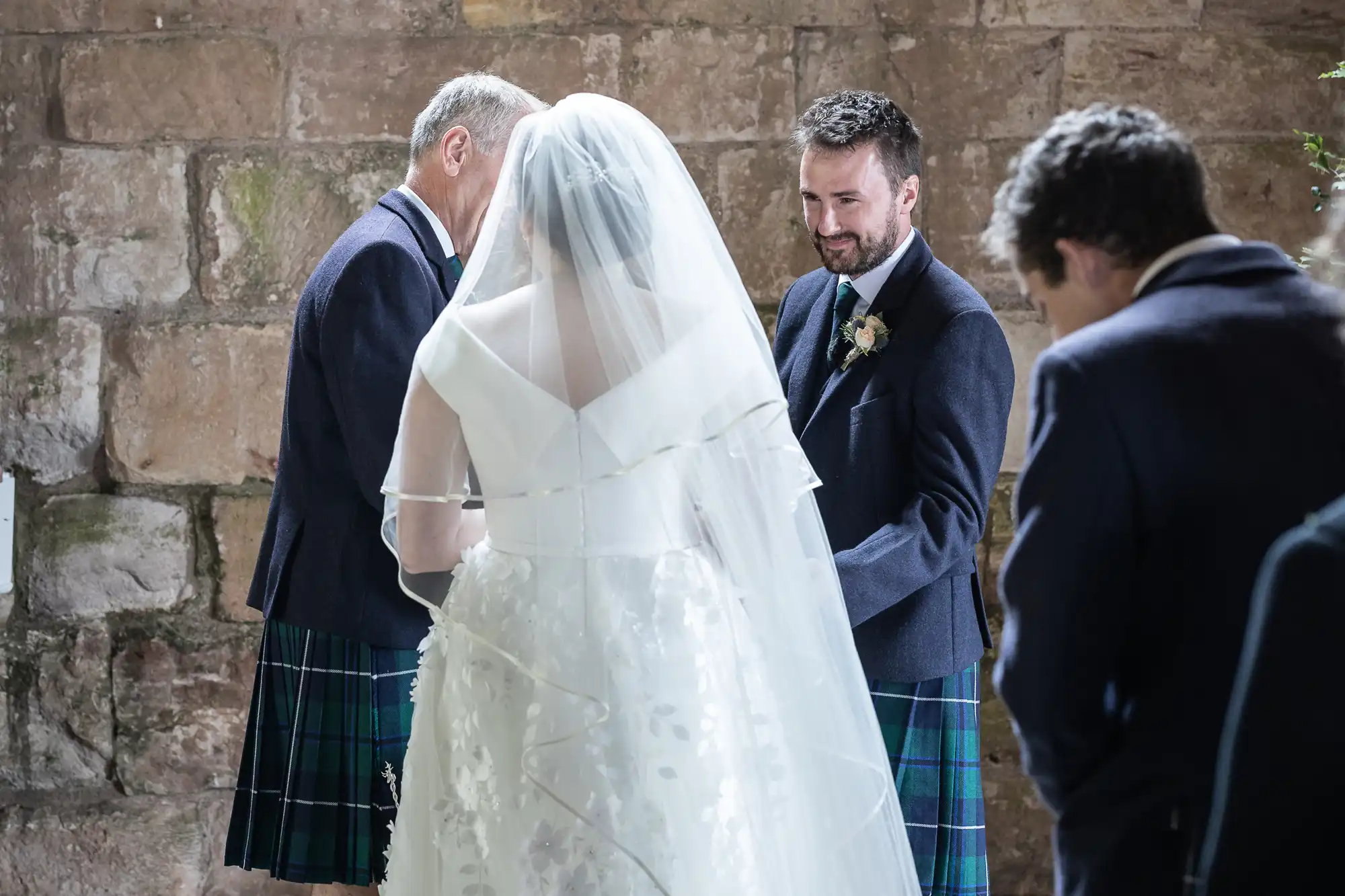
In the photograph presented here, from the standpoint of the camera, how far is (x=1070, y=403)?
122cm

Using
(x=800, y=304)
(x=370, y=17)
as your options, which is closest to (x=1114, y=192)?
(x=800, y=304)

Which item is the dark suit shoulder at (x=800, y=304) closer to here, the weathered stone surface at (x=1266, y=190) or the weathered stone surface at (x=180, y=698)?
the weathered stone surface at (x=1266, y=190)

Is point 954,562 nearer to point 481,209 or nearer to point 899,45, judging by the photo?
point 481,209

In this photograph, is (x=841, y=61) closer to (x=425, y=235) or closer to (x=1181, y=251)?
(x=425, y=235)

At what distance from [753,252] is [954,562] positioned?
1210mm

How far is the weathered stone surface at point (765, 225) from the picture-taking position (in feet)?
10.3

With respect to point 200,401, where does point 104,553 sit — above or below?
below

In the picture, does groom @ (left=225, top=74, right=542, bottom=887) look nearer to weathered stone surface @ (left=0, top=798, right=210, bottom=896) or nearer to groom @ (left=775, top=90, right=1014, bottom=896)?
groom @ (left=775, top=90, right=1014, bottom=896)

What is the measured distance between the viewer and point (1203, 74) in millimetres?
3105

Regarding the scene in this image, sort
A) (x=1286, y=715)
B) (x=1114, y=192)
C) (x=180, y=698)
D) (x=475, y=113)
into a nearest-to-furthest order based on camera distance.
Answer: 1. (x=1286, y=715)
2. (x=1114, y=192)
3. (x=475, y=113)
4. (x=180, y=698)

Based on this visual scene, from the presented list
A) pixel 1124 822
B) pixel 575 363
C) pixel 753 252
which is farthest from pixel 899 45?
pixel 1124 822

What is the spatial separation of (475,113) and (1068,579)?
1.51 m

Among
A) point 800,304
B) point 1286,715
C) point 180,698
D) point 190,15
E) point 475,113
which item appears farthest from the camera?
point 180,698

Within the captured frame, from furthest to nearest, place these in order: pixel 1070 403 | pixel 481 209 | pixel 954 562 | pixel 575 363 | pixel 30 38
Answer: pixel 30 38 < pixel 481 209 < pixel 954 562 < pixel 575 363 < pixel 1070 403
